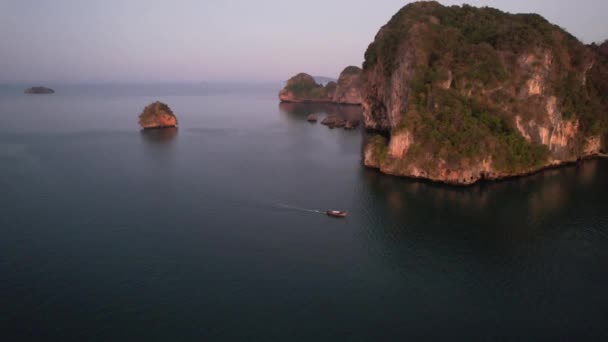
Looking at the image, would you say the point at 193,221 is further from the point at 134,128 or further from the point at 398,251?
the point at 134,128

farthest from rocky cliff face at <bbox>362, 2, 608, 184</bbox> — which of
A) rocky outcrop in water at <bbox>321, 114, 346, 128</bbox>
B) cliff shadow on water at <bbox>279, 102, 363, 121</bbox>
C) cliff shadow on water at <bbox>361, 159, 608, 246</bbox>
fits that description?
cliff shadow on water at <bbox>279, 102, 363, 121</bbox>

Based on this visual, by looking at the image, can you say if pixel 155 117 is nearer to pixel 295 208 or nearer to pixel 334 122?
pixel 334 122

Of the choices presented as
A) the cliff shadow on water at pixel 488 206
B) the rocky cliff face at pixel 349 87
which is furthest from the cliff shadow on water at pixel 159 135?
the rocky cliff face at pixel 349 87

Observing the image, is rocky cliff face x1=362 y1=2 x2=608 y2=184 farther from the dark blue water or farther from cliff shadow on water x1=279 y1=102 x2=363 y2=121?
cliff shadow on water x1=279 y1=102 x2=363 y2=121

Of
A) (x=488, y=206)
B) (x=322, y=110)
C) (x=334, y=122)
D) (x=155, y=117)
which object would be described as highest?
(x=322, y=110)

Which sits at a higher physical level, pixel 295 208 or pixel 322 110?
pixel 322 110

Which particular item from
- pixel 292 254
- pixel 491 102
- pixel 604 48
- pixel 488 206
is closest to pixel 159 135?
pixel 292 254

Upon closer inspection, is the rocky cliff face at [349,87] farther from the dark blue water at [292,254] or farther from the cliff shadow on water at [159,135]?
the dark blue water at [292,254]
